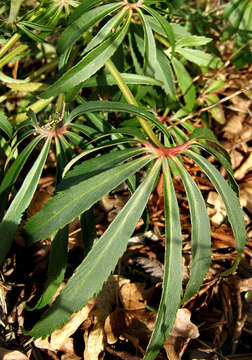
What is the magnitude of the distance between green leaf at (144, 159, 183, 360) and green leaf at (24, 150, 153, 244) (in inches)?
5.5

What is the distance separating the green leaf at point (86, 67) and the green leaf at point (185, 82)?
358 millimetres

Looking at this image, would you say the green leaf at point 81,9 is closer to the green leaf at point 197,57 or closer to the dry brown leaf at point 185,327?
the green leaf at point 197,57

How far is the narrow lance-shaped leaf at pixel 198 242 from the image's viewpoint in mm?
757

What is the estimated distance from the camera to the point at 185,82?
1206 mm

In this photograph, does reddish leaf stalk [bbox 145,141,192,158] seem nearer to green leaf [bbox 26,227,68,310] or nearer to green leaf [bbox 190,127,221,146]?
green leaf [bbox 190,127,221,146]

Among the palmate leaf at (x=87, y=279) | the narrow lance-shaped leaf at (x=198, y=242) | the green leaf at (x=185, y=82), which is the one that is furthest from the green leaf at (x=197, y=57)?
the palmate leaf at (x=87, y=279)

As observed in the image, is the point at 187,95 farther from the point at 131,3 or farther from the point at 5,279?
the point at 5,279

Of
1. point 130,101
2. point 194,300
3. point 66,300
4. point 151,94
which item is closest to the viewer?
point 66,300

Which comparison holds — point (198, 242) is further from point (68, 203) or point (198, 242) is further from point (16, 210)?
point (16, 210)

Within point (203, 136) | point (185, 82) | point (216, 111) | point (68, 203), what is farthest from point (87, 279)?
point (216, 111)

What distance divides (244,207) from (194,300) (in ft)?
1.24

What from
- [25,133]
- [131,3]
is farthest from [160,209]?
[131,3]

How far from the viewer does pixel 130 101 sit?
90 centimetres

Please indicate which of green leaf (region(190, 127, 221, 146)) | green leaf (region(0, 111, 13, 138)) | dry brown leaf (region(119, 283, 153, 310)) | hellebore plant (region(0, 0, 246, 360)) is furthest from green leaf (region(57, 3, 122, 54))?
dry brown leaf (region(119, 283, 153, 310))
